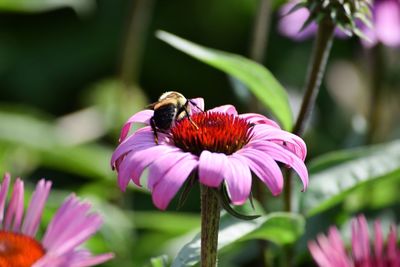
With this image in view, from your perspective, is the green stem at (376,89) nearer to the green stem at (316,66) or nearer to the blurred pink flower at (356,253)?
the green stem at (316,66)

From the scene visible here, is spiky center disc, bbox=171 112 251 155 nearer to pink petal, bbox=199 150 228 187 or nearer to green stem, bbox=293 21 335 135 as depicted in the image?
pink petal, bbox=199 150 228 187

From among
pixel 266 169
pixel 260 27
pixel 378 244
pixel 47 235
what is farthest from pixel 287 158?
pixel 260 27

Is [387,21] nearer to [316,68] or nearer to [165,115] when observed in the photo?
[316,68]

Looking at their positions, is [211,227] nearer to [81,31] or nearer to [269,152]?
[269,152]

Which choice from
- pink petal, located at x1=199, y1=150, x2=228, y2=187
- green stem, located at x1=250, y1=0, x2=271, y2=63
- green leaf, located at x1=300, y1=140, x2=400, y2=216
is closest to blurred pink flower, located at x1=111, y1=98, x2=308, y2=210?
pink petal, located at x1=199, y1=150, x2=228, y2=187

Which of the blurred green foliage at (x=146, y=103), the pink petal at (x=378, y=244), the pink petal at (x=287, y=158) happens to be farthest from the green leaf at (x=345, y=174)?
the pink petal at (x=287, y=158)
